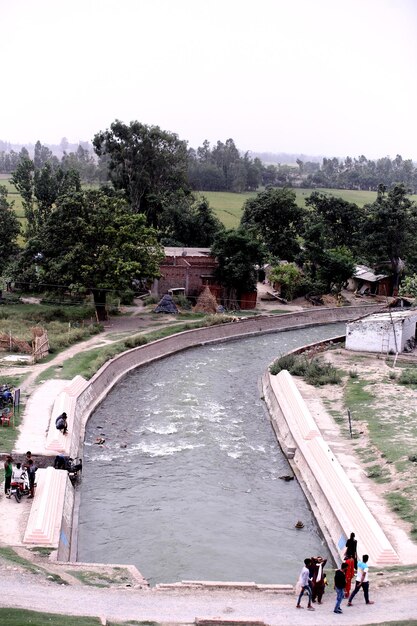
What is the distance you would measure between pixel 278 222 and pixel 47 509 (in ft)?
237

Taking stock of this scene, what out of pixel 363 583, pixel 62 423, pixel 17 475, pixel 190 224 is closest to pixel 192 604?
pixel 363 583

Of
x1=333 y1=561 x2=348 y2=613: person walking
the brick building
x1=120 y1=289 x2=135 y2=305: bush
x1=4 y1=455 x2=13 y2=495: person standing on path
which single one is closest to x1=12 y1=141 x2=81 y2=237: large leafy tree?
the brick building

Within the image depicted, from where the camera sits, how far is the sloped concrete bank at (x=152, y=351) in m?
33.8

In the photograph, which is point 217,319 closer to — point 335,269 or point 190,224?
point 335,269

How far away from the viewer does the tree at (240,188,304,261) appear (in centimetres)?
9821

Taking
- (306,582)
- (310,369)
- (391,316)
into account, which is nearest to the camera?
(306,582)

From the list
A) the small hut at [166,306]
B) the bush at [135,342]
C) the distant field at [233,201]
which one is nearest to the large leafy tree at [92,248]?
the small hut at [166,306]

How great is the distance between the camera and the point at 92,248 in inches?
2788

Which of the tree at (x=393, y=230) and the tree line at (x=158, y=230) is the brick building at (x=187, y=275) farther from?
the tree at (x=393, y=230)

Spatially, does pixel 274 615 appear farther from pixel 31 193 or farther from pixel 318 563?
pixel 31 193

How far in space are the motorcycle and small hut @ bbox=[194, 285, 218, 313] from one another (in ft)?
150

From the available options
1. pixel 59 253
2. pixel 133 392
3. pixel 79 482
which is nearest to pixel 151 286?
pixel 59 253

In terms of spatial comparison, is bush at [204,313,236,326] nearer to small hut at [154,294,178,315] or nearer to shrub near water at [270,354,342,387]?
small hut at [154,294,178,315]

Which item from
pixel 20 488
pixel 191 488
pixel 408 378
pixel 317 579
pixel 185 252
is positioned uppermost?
pixel 185 252
